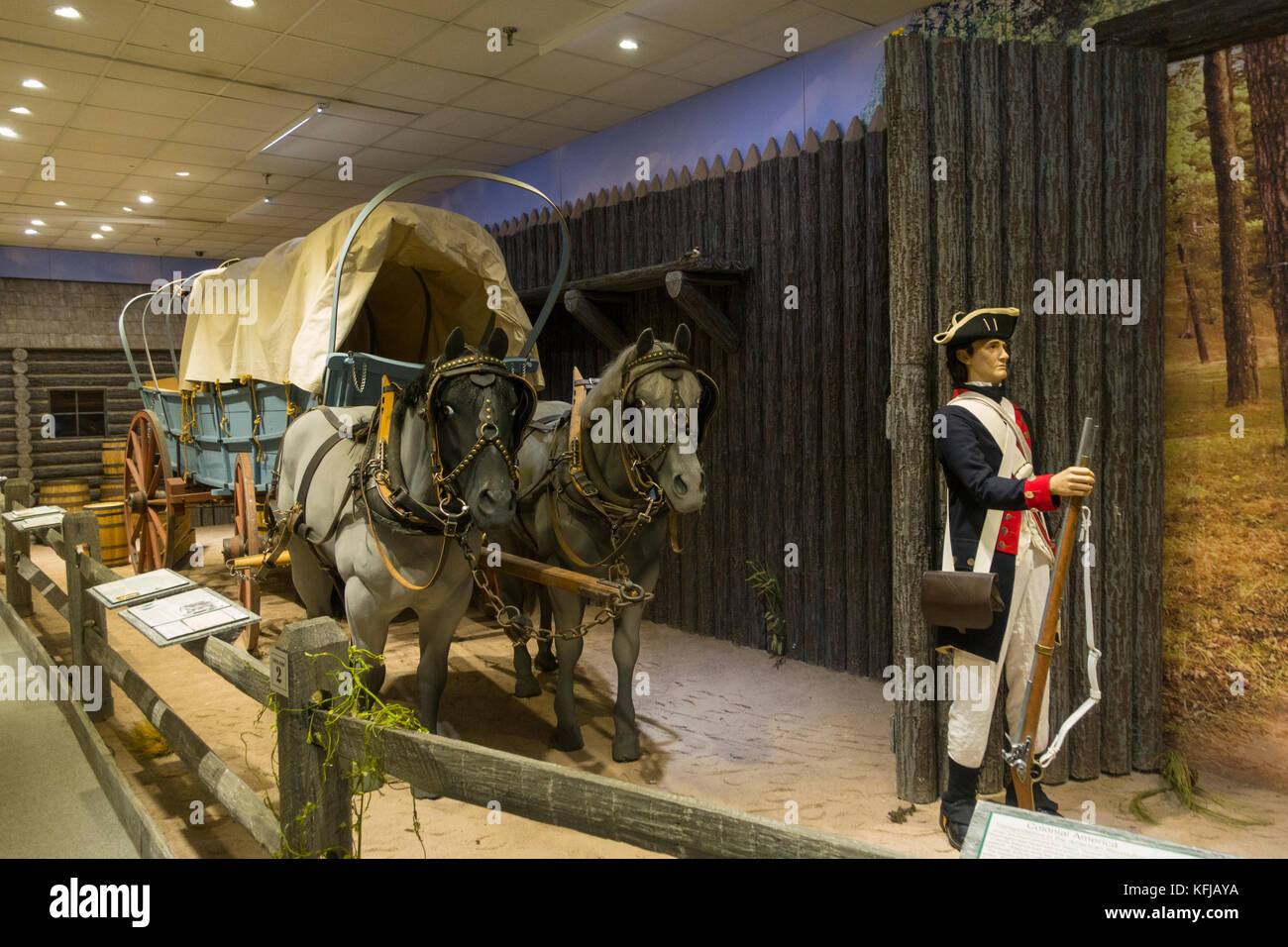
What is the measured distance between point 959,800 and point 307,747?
2420 millimetres

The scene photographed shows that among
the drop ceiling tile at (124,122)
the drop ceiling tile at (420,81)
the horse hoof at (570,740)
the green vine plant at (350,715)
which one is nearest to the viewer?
the green vine plant at (350,715)

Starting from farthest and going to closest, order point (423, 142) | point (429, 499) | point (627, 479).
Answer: point (423, 142), point (627, 479), point (429, 499)

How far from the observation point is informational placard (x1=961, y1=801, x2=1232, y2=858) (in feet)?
4.45

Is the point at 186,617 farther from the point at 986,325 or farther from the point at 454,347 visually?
the point at 986,325

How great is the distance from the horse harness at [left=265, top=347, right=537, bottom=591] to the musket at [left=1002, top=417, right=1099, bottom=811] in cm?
193

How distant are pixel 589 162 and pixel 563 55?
195 cm

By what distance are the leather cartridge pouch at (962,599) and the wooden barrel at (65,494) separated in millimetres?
12532

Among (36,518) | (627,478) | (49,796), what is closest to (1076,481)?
(627,478)

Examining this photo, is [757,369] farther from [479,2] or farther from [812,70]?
[479,2]

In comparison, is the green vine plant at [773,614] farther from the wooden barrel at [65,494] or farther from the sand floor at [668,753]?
the wooden barrel at [65,494]

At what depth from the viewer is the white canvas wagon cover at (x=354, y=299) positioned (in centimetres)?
475

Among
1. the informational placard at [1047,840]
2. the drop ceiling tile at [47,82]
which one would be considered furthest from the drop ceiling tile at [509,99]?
the informational placard at [1047,840]

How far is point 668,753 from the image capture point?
4.22 metres

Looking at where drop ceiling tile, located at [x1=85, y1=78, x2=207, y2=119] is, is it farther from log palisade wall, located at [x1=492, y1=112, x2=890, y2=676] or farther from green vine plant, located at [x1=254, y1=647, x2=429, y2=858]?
green vine plant, located at [x1=254, y1=647, x2=429, y2=858]
